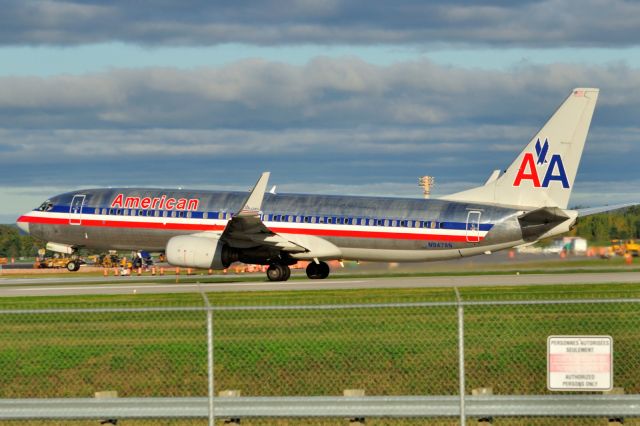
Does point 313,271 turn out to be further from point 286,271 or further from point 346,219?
point 346,219

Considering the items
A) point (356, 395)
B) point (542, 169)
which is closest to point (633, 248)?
point (542, 169)

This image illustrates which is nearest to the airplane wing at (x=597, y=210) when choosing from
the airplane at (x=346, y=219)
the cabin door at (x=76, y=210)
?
the airplane at (x=346, y=219)

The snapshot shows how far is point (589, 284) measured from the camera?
143ft

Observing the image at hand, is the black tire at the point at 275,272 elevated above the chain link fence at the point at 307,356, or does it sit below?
above

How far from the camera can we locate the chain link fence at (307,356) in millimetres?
22172

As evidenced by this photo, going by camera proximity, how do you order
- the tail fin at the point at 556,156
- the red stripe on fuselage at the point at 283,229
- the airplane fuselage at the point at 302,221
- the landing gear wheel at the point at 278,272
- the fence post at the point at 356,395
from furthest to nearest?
1. the landing gear wheel at the point at 278,272
2. the red stripe on fuselage at the point at 283,229
3. the airplane fuselage at the point at 302,221
4. the tail fin at the point at 556,156
5. the fence post at the point at 356,395

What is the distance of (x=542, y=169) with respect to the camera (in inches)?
1978

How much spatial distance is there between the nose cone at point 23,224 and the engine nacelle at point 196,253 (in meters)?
12.9

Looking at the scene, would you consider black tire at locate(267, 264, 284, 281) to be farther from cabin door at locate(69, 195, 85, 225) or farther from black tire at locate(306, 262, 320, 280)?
cabin door at locate(69, 195, 85, 225)

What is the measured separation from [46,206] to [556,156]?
89.7 ft

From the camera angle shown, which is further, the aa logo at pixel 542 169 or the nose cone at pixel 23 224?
the nose cone at pixel 23 224

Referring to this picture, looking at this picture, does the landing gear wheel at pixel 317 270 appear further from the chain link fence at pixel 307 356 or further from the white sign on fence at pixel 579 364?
the white sign on fence at pixel 579 364

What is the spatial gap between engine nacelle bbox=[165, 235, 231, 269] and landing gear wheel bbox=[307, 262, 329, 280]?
504 cm

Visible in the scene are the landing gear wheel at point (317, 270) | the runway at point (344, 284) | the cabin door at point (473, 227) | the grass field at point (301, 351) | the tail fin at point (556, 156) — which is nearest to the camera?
the grass field at point (301, 351)
